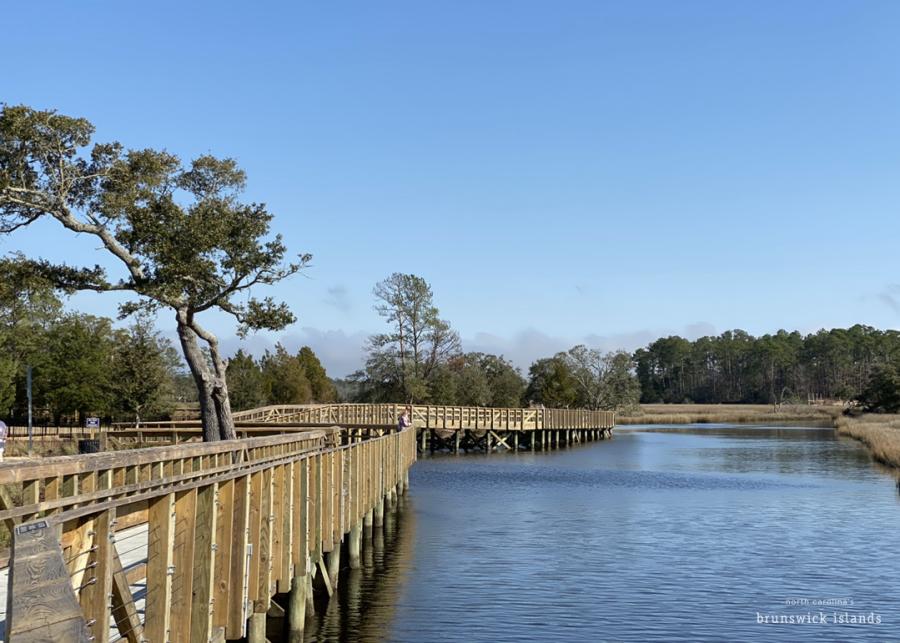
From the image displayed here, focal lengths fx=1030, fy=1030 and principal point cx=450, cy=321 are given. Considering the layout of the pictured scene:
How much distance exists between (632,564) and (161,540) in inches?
576

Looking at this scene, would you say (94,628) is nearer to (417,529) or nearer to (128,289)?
(417,529)

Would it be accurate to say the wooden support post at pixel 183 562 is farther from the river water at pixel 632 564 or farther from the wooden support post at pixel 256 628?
the river water at pixel 632 564

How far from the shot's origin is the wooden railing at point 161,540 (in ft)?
15.1

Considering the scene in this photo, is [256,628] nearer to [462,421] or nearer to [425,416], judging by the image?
[425,416]

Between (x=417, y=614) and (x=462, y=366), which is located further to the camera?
(x=462, y=366)

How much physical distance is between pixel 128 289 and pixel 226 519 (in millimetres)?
21616

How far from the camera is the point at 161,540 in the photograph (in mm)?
7441

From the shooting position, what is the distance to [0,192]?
27484 millimetres

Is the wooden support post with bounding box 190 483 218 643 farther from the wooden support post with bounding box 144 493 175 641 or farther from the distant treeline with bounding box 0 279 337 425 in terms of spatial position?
the distant treeline with bounding box 0 279 337 425

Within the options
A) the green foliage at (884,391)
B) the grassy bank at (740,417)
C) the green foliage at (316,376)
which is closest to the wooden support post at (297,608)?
the green foliage at (316,376)

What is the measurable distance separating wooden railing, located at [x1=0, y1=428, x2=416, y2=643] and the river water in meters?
2.56

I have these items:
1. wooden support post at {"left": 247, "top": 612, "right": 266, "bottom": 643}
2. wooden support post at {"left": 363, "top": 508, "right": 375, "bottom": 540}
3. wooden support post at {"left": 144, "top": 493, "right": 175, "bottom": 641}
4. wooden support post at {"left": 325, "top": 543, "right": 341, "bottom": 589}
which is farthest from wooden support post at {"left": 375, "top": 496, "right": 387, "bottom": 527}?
wooden support post at {"left": 144, "top": 493, "right": 175, "bottom": 641}

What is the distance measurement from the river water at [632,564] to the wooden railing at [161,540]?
2.56 m

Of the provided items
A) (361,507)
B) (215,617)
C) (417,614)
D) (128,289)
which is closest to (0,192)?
(128,289)
